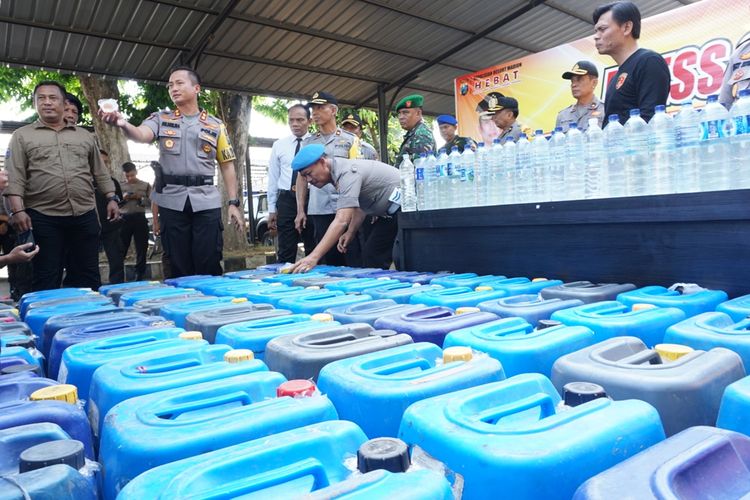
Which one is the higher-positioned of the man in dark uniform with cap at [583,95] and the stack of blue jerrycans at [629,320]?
the man in dark uniform with cap at [583,95]

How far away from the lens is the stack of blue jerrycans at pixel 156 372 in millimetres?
835

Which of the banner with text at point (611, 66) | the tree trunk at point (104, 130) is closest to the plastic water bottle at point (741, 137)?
the banner with text at point (611, 66)

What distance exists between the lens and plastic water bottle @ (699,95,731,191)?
1.61 metres

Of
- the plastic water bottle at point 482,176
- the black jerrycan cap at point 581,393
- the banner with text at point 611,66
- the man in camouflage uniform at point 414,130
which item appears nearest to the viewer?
the black jerrycan cap at point 581,393

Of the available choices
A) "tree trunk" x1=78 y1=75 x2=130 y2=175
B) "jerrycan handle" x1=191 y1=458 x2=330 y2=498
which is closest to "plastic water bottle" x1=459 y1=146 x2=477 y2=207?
"jerrycan handle" x1=191 y1=458 x2=330 y2=498

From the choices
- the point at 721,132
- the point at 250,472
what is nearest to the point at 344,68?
the point at 721,132

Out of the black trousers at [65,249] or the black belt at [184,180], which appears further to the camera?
the black belt at [184,180]

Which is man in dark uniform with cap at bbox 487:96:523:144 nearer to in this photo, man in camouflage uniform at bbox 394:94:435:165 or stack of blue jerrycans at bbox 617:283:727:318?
man in camouflage uniform at bbox 394:94:435:165

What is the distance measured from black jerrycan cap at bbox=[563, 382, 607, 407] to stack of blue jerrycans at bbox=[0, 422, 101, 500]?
627 millimetres

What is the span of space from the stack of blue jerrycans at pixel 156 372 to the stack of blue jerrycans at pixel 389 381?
7.6 inches

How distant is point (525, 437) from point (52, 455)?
0.57 meters

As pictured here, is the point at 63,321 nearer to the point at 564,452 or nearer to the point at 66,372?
the point at 66,372

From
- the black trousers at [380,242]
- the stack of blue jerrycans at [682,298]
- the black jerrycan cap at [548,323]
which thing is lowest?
the black jerrycan cap at [548,323]

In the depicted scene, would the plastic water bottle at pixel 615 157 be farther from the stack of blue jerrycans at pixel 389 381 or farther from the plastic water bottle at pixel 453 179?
the stack of blue jerrycans at pixel 389 381
